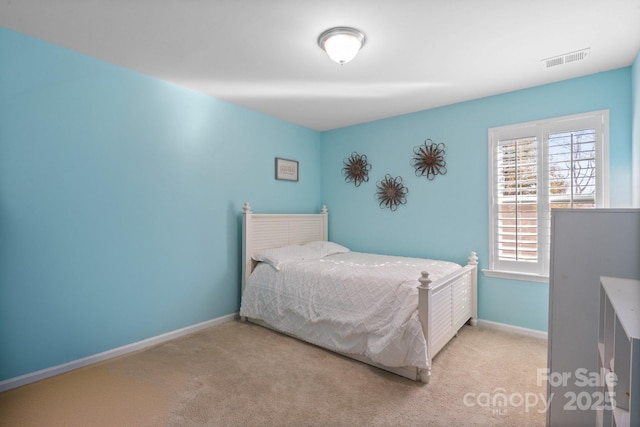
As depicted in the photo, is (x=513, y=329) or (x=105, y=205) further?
(x=513, y=329)

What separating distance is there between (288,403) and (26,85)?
2765 millimetres

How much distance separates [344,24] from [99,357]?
3.06m

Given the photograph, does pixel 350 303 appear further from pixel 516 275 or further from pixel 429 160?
pixel 429 160

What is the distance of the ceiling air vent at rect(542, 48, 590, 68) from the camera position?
7.63ft

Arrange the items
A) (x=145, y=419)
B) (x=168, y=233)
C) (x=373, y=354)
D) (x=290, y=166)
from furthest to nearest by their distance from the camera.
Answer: (x=290, y=166) < (x=168, y=233) < (x=373, y=354) < (x=145, y=419)

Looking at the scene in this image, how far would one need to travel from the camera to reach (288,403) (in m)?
1.94

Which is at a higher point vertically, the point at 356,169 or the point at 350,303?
the point at 356,169

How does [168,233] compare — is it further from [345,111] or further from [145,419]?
[345,111]

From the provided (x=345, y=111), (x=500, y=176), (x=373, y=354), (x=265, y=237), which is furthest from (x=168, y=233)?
(x=500, y=176)

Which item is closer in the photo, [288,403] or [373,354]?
[288,403]

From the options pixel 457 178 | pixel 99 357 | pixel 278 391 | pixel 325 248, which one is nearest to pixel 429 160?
pixel 457 178

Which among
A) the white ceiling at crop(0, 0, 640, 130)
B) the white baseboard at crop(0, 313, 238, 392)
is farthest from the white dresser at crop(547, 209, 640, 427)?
the white baseboard at crop(0, 313, 238, 392)

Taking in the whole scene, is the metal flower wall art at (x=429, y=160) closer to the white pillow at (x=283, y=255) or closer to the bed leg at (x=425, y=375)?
the white pillow at (x=283, y=255)

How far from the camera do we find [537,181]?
2.92 meters
